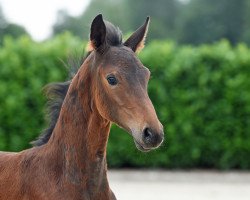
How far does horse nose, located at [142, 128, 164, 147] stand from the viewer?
325cm

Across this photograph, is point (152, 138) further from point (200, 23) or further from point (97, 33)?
point (200, 23)

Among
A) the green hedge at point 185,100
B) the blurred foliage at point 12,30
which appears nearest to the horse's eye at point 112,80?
the green hedge at point 185,100

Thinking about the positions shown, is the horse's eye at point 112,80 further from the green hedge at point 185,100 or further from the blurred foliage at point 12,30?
the blurred foliage at point 12,30

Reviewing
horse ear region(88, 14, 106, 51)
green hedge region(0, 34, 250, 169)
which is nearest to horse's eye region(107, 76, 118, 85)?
horse ear region(88, 14, 106, 51)

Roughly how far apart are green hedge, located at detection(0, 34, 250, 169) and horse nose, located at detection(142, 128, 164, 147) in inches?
404

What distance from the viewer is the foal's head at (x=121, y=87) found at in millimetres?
3316

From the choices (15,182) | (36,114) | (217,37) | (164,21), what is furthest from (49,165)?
(164,21)

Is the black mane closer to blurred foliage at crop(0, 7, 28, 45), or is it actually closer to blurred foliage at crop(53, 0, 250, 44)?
blurred foliage at crop(0, 7, 28, 45)

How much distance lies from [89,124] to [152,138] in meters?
0.67

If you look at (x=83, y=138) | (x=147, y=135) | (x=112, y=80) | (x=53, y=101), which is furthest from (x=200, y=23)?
(x=147, y=135)

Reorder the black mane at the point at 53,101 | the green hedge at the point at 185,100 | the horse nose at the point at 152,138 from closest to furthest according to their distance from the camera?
the horse nose at the point at 152,138
the black mane at the point at 53,101
the green hedge at the point at 185,100

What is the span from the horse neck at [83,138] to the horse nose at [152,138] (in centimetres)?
54

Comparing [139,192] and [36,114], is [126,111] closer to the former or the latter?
[139,192]

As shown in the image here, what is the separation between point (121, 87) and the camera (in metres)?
3.48
